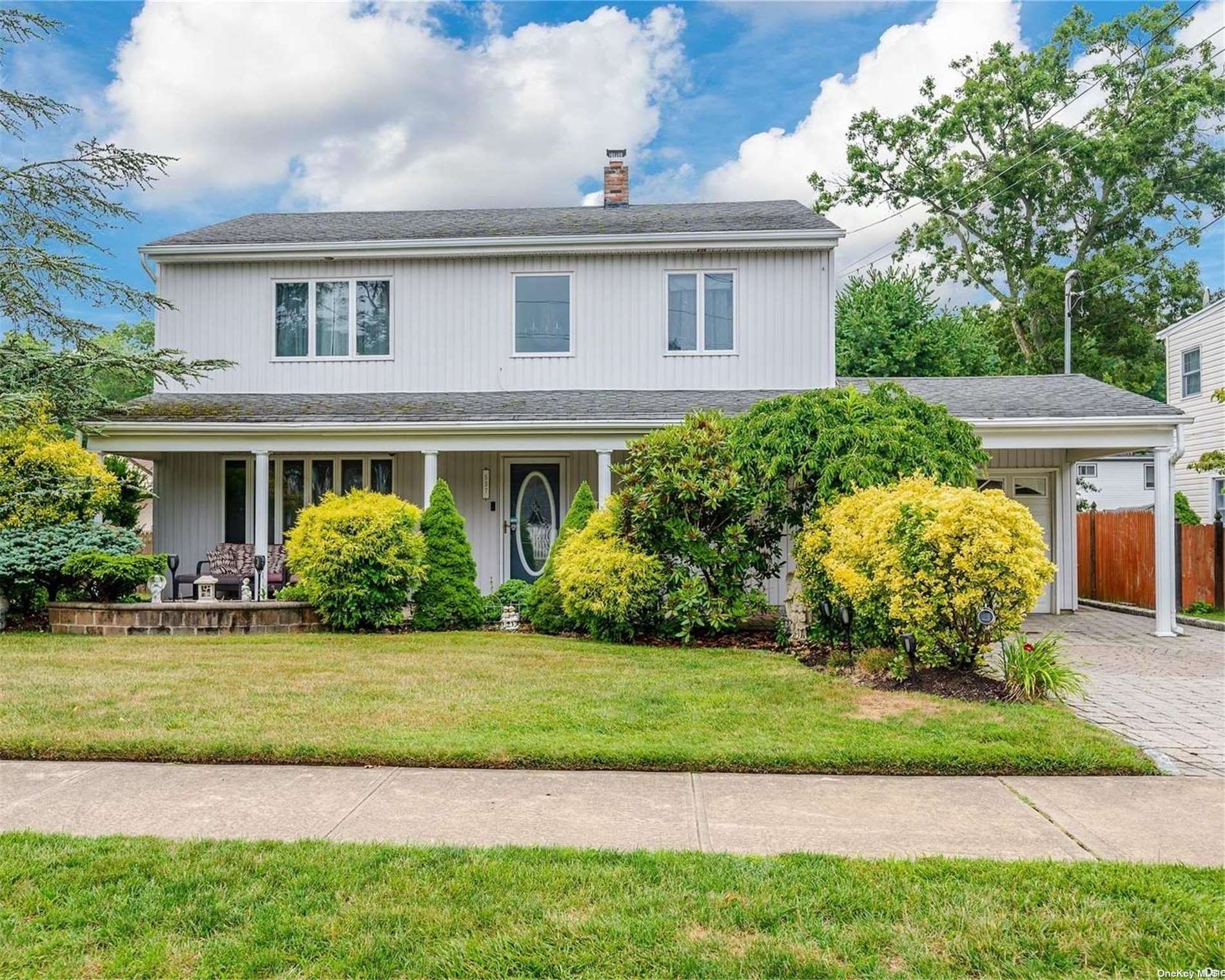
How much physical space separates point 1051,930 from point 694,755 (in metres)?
2.31

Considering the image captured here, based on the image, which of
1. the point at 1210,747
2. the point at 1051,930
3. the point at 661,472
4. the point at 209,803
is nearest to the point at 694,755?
the point at 1051,930

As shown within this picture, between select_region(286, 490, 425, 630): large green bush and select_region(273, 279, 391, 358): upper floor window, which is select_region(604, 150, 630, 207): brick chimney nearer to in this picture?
select_region(273, 279, 391, 358): upper floor window

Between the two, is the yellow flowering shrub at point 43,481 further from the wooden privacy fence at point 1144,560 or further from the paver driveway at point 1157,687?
the wooden privacy fence at point 1144,560

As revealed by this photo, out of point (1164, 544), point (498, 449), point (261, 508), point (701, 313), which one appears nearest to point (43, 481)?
point (261, 508)

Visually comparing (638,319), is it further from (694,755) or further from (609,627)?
(694,755)

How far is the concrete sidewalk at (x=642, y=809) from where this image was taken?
3721 millimetres

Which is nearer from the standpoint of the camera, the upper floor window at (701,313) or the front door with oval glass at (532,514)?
the upper floor window at (701,313)

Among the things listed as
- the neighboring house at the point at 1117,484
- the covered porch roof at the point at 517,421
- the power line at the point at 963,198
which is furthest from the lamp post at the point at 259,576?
the neighboring house at the point at 1117,484

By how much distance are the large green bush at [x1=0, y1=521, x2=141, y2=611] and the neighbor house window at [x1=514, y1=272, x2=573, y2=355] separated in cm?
632

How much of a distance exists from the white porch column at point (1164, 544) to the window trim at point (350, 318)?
11.3m

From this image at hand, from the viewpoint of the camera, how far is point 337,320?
1347 centimetres

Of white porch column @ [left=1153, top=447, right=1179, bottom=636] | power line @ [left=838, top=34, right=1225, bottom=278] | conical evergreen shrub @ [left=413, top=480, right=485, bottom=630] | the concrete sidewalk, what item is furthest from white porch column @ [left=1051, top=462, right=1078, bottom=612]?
power line @ [left=838, top=34, right=1225, bottom=278]

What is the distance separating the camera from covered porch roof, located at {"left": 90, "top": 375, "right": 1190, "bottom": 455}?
11250 mm

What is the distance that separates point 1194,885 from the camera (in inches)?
125
